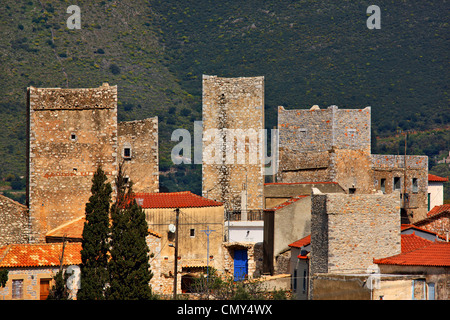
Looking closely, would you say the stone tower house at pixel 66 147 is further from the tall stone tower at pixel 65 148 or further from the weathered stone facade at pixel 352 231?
the weathered stone facade at pixel 352 231

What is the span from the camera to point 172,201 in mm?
39844

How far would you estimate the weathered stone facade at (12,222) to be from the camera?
120ft

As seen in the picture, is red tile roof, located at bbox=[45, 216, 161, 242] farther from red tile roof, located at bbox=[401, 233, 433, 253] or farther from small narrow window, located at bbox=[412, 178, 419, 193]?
small narrow window, located at bbox=[412, 178, 419, 193]

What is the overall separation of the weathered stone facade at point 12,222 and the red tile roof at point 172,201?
5.36m

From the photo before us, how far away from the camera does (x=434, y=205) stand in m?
54.5

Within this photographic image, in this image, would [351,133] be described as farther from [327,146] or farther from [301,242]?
[301,242]

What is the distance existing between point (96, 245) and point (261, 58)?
169 feet

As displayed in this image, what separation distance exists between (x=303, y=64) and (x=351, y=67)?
187 inches

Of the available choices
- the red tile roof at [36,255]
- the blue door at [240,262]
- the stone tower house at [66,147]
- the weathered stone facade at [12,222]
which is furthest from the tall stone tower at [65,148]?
the blue door at [240,262]

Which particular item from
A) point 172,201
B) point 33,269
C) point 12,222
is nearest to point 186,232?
point 172,201

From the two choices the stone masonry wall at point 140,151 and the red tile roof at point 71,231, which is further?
the stone masonry wall at point 140,151

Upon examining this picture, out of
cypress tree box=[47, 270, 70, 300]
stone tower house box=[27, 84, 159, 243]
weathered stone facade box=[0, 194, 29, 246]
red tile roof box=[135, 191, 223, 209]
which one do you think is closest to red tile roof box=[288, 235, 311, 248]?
red tile roof box=[135, 191, 223, 209]

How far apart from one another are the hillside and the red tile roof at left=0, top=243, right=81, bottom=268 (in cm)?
3477
